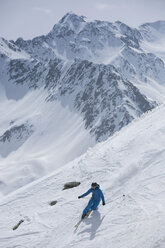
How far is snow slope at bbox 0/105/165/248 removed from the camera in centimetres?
959

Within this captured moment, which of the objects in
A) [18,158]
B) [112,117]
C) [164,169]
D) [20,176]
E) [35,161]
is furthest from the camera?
[112,117]

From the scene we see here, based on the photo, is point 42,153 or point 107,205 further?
point 42,153

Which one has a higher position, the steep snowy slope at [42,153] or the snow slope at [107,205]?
the snow slope at [107,205]

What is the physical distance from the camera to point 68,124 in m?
198

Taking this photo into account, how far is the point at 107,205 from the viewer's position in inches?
468

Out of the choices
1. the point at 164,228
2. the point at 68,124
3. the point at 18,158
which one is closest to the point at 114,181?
the point at 164,228

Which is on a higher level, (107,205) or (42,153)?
(107,205)

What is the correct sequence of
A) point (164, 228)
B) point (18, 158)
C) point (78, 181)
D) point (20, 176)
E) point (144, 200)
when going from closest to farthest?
point (164, 228)
point (144, 200)
point (78, 181)
point (20, 176)
point (18, 158)

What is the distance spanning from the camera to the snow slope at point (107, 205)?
9.59 metres

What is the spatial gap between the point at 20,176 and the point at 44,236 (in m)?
128

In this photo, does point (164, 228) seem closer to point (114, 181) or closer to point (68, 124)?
point (114, 181)

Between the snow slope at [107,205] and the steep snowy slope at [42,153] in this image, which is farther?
the steep snowy slope at [42,153]

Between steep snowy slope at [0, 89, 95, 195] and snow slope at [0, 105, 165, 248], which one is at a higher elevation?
snow slope at [0, 105, 165, 248]

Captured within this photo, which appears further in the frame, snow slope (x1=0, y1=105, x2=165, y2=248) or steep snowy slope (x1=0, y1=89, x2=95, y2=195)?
steep snowy slope (x1=0, y1=89, x2=95, y2=195)
